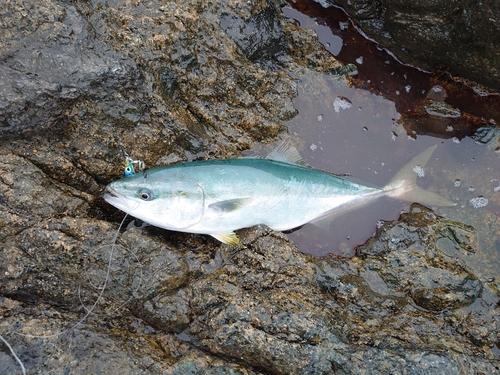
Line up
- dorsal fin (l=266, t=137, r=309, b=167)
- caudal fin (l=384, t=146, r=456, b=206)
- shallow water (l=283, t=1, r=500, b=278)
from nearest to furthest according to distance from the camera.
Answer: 1. dorsal fin (l=266, t=137, r=309, b=167)
2. caudal fin (l=384, t=146, r=456, b=206)
3. shallow water (l=283, t=1, r=500, b=278)

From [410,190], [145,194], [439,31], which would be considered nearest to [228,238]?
[145,194]

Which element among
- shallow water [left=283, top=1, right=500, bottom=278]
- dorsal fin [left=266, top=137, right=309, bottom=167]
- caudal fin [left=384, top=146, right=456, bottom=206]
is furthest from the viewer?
shallow water [left=283, top=1, right=500, bottom=278]

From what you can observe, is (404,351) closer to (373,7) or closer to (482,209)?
(482,209)

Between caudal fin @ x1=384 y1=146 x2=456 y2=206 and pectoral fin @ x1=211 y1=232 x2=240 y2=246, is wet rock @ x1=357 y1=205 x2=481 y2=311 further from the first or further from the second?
pectoral fin @ x1=211 y1=232 x2=240 y2=246

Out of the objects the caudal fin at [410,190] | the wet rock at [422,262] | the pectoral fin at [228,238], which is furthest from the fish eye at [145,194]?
the caudal fin at [410,190]

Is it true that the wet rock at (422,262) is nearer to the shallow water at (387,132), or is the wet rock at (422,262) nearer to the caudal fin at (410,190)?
the caudal fin at (410,190)

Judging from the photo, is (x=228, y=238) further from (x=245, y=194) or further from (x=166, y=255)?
(x=166, y=255)

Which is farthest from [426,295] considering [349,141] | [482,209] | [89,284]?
[89,284]

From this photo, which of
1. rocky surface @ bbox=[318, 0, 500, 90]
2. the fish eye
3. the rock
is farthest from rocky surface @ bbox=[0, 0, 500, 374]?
rocky surface @ bbox=[318, 0, 500, 90]
